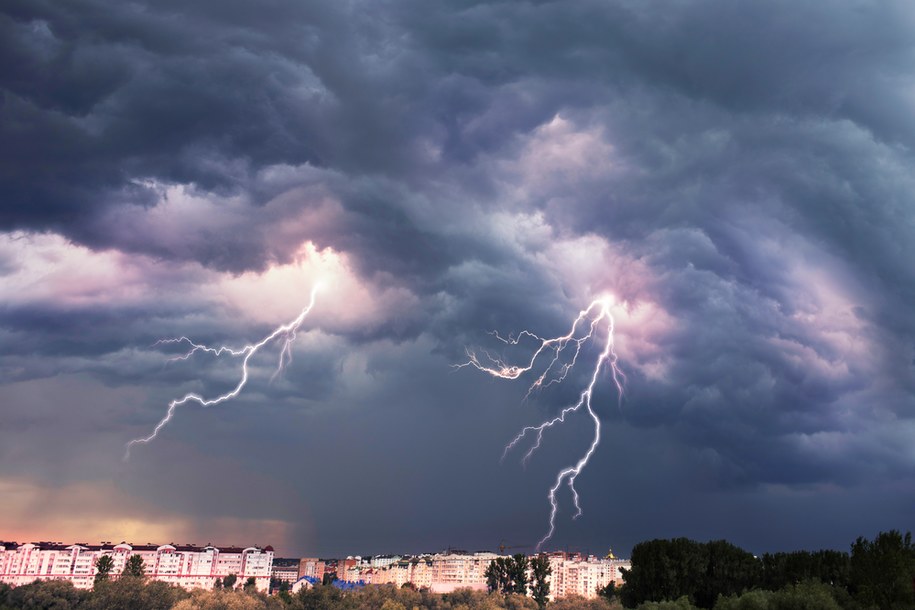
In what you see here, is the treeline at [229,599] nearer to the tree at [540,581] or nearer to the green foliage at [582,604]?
the green foliage at [582,604]

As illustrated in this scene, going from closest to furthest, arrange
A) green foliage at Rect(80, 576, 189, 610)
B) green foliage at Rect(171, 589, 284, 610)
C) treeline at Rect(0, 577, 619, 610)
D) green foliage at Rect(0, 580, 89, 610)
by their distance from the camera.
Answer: green foliage at Rect(171, 589, 284, 610), green foliage at Rect(0, 580, 89, 610), treeline at Rect(0, 577, 619, 610), green foliage at Rect(80, 576, 189, 610)

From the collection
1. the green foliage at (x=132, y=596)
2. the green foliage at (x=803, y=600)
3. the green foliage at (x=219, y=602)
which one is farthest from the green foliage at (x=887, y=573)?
the green foliage at (x=132, y=596)

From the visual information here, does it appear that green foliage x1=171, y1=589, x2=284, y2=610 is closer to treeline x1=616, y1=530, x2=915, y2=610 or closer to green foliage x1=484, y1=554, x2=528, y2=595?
green foliage x1=484, y1=554, x2=528, y2=595

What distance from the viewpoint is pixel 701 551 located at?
7094 cm

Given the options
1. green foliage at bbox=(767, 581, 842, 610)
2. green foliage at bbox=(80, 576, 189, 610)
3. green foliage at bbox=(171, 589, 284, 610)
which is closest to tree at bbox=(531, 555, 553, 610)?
green foliage at bbox=(171, 589, 284, 610)

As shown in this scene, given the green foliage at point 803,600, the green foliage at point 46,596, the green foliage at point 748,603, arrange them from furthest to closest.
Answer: the green foliage at point 46,596 < the green foliage at point 748,603 < the green foliage at point 803,600

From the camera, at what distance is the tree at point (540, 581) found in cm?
12394

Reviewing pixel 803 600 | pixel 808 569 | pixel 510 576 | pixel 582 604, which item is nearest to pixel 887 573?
pixel 803 600

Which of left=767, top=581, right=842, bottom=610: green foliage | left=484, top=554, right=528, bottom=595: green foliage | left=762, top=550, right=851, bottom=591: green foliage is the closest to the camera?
left=767, top=581, right=842, bottom=610: green foliage

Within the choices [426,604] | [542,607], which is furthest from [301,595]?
[542,607]

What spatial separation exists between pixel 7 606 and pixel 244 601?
30185 mm

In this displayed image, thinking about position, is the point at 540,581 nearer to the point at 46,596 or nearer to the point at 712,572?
the point at 712,572

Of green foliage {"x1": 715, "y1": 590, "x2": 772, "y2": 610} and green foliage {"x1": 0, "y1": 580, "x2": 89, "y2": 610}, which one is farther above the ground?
green foliage {"x1": 715, "y1": 590, "x2": 772, "y2": 610}

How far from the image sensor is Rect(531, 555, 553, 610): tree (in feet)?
407
